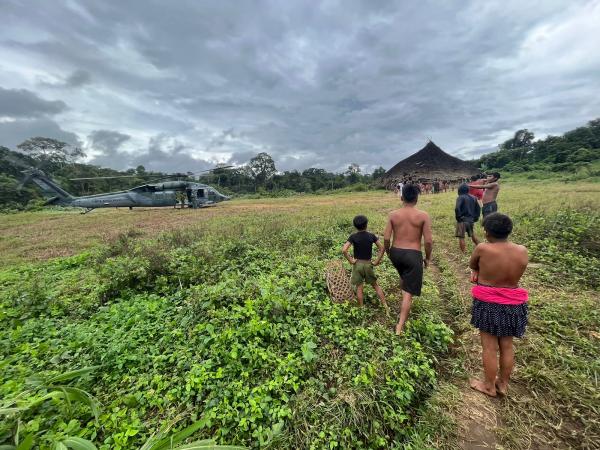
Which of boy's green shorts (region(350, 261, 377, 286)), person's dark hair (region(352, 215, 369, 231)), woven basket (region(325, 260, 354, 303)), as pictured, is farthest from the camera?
woven basket (region(325, 260, 354, 303))

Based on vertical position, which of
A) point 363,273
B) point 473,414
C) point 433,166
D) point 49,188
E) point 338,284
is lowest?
point 473,414

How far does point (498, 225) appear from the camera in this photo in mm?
2398

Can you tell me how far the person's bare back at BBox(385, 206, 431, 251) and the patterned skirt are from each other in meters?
1.06

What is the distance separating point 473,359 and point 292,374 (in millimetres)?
2102

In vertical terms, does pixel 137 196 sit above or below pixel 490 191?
above

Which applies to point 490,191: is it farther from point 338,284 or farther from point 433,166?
point 433,166

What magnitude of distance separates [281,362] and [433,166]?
27.3 m

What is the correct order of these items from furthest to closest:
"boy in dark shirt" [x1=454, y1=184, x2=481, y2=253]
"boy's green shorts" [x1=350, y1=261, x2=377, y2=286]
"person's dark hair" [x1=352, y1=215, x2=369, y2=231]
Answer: "boy in dark shirt" [x1=454, y1=184, x2=481, y2=253], "boy's green shorts" [x1=350, y1=261, x2=377, y2=286], "person's dark hair" [x1=352, y1=215, x2=369, y2=231]

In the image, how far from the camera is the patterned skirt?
2.36 m

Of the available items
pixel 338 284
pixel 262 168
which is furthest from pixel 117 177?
pixel 262 168

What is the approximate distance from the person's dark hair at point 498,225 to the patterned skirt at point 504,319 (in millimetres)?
654

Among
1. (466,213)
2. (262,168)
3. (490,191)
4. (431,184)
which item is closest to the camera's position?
(466,213)

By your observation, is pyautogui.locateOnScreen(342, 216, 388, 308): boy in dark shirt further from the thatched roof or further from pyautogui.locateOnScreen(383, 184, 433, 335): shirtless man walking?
the thatched roof

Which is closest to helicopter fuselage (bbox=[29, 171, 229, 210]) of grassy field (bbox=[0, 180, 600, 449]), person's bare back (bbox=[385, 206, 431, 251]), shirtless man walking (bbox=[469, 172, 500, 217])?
grassy field (bbox=[0, 180, 600, 449])
